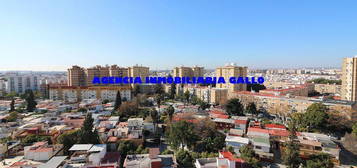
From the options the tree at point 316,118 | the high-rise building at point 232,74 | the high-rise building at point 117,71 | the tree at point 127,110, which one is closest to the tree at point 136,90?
the high-rise building at point 117,71

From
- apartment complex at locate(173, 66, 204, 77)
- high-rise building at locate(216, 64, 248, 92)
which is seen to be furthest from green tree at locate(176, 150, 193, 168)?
apartment complex at locate(173, 66, 204, 77)

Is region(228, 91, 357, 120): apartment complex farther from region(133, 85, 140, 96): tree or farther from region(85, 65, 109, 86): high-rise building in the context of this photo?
region(85, 65, 109, 86): high-rise building

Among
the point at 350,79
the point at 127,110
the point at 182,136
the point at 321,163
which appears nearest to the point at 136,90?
the point at 127,110

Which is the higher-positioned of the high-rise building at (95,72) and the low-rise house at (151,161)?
the high-rise building at (95,72)

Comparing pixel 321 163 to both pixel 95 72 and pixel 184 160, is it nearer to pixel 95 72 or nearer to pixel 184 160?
pixel 184 160

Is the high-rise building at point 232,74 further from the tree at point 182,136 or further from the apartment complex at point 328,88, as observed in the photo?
the tree at point 182,136
